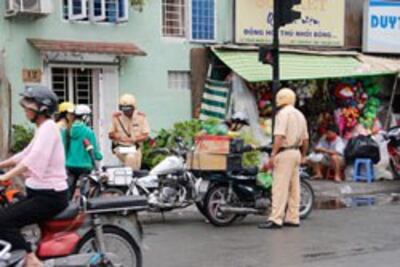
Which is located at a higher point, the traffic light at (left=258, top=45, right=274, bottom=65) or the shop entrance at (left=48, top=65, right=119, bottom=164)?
the traffic light at (left=258, top=45, right=274, bottom=65)

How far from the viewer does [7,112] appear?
1411 centimetres

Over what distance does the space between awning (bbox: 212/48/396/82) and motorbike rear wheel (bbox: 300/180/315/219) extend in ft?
15.4

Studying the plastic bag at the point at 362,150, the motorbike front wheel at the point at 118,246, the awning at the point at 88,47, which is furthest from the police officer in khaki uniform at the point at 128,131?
the plastic bag at the point at 362,150

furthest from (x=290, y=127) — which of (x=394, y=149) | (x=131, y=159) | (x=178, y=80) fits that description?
(x=394, y=149)

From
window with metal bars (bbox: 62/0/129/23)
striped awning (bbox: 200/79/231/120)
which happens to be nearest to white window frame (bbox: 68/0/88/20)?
window with metal bars (bbox: 62/0/129/23)

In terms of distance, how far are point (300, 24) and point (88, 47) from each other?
5.44 meters

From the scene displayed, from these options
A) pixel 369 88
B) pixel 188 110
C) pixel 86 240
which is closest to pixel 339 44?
pixel 369 88

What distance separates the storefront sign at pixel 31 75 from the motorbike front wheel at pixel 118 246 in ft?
27.3

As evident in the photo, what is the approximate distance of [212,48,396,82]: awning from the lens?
1598 centimetres

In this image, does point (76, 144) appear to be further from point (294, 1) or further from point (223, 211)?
point (294, 1)

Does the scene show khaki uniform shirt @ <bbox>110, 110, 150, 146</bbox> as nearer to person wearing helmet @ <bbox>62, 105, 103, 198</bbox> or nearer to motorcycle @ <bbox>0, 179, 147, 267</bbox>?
person wearing helmet @ <bbox>62, 105, 103, 198</bbox>

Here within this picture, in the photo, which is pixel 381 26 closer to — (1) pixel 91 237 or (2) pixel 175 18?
(2) pixel 175 18

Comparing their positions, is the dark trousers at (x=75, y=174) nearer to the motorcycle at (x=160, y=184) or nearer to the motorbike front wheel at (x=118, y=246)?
the motorcycle at (x=160, y=184)

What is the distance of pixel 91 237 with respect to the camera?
6.37 meters
